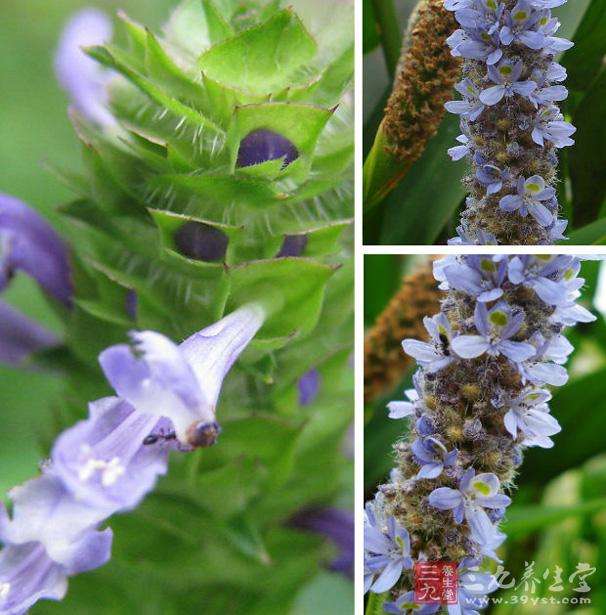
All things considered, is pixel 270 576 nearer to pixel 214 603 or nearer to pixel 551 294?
pixel 214 603

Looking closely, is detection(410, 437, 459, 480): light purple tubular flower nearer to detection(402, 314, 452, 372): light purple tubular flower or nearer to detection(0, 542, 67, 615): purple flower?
detection(402, 314, 452, 372): light purple tubular flower

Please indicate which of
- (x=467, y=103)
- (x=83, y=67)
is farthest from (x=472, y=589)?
(x=83, y=67)

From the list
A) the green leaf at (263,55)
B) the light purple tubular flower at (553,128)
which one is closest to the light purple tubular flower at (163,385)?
the green leaf at (263,55)

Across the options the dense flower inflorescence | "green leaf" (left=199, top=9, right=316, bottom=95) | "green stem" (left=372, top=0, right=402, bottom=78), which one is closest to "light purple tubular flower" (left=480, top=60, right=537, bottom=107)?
the dense flower inflorescence

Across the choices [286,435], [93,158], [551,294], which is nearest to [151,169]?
[93,158]

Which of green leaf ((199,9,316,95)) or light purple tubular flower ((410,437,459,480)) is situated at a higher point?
green leaf ((199,9,316,95))

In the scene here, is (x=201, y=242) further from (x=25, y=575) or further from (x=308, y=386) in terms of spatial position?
(x=25, y=575)
